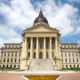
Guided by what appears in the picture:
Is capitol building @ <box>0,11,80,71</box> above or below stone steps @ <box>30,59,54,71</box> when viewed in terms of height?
above

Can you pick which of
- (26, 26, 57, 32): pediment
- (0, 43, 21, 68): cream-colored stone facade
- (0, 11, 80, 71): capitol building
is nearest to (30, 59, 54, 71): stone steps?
(0, 11, 80, 71): capitol building

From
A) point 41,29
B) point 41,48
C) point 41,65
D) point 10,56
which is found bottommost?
point 41,65

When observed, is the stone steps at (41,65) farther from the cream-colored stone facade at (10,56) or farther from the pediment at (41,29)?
the cream-colored stone facade at (10,56)

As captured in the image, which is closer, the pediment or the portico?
the portico

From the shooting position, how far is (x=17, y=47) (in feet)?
333

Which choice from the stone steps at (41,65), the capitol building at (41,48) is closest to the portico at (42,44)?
the capitol building at (41,48)

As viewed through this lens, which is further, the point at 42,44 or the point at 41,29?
the point at 42,44

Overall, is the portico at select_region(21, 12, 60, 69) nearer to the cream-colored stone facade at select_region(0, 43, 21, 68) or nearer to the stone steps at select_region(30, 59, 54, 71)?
the stone steps at select_region(30, 59, 54, 71)

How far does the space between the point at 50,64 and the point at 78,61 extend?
172ft

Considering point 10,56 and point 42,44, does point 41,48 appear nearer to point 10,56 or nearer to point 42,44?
point 42,44

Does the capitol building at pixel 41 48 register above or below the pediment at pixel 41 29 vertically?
below

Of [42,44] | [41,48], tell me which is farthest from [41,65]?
[42,44]

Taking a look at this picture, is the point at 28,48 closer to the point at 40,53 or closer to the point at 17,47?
the point at 40,53

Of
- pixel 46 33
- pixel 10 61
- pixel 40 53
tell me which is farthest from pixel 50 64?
pixel 10 61
